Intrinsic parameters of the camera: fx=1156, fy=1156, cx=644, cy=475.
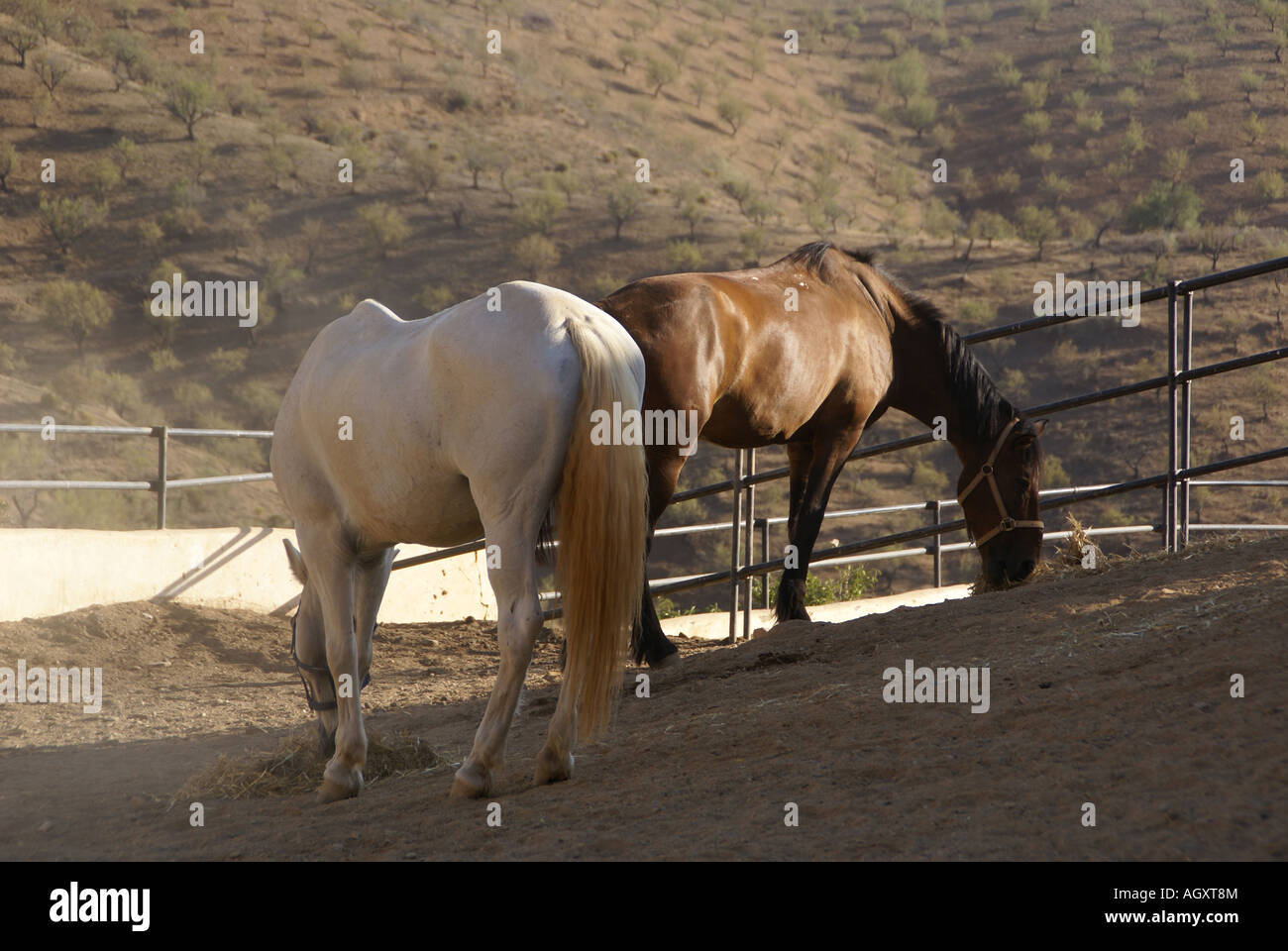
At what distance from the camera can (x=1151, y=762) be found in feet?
9.37

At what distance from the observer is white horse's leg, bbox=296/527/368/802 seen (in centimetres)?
392

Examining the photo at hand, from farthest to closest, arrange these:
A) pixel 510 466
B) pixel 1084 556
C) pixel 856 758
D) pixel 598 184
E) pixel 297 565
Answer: pixel 598 184 → pixel 1084 556 → pixel 297 565 → pixel 510 466 → pixel 856 758

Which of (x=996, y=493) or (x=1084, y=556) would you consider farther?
(x=996, y=493)

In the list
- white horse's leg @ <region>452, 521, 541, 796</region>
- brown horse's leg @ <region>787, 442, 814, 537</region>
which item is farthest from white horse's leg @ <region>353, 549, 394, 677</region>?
brown horse's leg @ <region>787, 442, 814, 537</region>

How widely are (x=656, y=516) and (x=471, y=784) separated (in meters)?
2.37

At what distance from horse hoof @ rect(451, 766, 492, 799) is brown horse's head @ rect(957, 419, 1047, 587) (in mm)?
4033

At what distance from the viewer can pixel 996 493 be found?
6797 millimetres

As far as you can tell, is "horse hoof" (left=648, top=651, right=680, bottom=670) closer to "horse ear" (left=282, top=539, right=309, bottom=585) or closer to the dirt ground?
the dirt ground

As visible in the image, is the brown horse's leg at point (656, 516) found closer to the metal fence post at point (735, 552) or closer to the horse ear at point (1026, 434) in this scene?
the metal fence post at point (735, 552)

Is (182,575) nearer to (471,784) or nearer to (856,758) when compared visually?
(471,784)

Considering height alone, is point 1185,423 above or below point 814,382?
below

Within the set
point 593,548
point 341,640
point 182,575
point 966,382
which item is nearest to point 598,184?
point 182,575

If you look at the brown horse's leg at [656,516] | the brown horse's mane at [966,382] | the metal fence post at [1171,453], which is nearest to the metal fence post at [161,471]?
the brown horse's leg at [656,516]
